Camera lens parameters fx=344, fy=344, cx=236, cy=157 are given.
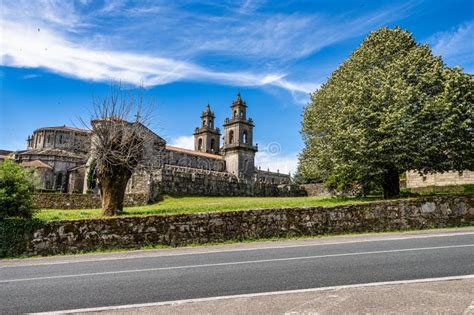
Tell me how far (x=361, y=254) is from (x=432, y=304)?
431cm

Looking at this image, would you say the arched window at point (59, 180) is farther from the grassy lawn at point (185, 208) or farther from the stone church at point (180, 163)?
the grassy lawn at point (185, 208)

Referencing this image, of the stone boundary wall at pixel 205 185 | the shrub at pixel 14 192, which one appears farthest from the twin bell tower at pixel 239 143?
the shrub at pixel 14 192

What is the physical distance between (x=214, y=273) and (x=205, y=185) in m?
25.2

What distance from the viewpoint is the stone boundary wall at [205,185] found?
96.7 feet

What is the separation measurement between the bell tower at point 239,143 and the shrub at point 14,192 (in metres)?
74.5

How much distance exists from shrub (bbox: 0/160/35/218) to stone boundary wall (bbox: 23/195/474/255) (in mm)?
1840

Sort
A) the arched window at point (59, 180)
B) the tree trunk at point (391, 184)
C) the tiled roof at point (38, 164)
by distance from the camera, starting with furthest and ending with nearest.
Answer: the arched window at point (59, 180) < the tiled roof at point (38, 164) < the tree trunk at point (391, 184)

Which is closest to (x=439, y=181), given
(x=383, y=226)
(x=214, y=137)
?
(x=383, y=226)

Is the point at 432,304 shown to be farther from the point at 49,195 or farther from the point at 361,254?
the point at 49,195

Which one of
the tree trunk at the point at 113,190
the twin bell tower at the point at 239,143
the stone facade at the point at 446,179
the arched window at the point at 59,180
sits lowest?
the tree trunk at the point at 113,190

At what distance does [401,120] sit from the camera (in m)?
19.7

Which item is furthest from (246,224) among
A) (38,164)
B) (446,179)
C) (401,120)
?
(38,164)

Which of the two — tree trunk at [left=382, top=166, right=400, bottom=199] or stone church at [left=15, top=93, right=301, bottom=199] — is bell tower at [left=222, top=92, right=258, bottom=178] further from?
tree trunk at [left=382, top=166, right=400, bottom=199]

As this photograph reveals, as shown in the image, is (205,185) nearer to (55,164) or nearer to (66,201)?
(66,201)
